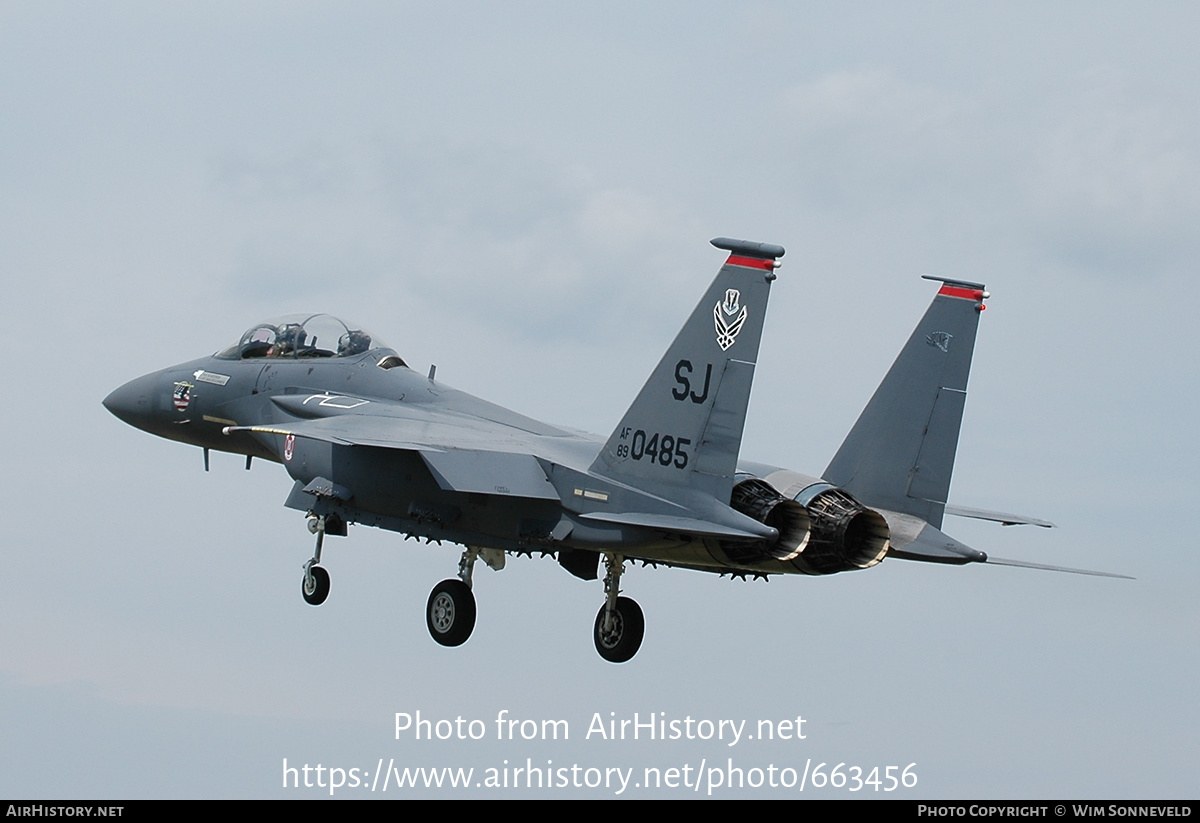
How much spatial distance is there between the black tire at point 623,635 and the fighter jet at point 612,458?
0.02 metres

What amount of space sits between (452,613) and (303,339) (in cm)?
436

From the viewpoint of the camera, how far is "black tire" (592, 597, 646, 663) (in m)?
17.9

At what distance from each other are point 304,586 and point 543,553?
11.1 feet

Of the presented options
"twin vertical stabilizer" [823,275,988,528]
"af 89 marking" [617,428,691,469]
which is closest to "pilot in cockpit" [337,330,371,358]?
"af 89 marking" [617,428,691,469]

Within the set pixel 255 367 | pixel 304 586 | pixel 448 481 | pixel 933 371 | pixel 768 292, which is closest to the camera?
pixel 768 292

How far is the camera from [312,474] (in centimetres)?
1844

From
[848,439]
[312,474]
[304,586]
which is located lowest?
[304,586]

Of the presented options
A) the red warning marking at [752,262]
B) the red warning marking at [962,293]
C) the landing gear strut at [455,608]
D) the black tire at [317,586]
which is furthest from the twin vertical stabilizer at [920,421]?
the black tire at [317,586]

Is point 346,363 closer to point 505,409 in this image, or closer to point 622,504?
point 505,409

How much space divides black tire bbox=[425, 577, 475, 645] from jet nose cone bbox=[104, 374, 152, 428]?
17.4ft

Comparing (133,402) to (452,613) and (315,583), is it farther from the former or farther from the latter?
(452,613)

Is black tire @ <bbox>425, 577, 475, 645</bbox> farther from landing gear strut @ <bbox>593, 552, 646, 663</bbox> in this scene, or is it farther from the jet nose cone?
the jet nose cone

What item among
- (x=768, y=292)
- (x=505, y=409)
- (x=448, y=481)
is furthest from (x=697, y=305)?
(x=505, y=409)

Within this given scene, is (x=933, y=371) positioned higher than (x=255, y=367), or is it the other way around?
(x=933, y=371)
